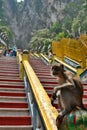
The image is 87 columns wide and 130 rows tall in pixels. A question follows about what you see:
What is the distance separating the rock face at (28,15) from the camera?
71738 millimetres

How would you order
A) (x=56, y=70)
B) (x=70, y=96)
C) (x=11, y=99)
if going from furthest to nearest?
1. (x=11, y=99)
2. (x=56, y=70)
3. (x=70, y=96)

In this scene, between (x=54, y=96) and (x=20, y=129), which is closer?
(x=54, y=96)

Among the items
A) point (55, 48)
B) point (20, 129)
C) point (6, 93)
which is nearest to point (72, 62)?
point (55, 48)

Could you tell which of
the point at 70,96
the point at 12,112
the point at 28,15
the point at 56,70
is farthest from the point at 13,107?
the point at 28,15

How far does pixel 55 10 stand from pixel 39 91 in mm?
68323

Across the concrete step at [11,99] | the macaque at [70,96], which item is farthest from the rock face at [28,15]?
the macaque at [70,96]

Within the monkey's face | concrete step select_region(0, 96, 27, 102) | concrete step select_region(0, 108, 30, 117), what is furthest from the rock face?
the monkey's face

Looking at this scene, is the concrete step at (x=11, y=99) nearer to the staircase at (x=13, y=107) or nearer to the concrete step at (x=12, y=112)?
the staircase at (x=13, y=107)

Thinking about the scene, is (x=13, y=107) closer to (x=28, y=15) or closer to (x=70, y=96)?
(x=70, y=96)

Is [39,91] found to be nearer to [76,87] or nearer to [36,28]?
[76,87]

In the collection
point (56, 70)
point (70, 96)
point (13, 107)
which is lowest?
point (13, 107)

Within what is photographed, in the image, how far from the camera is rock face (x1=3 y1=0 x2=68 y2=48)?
7174 cm

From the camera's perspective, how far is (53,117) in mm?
2906

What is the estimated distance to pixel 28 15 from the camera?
79.5 metres
